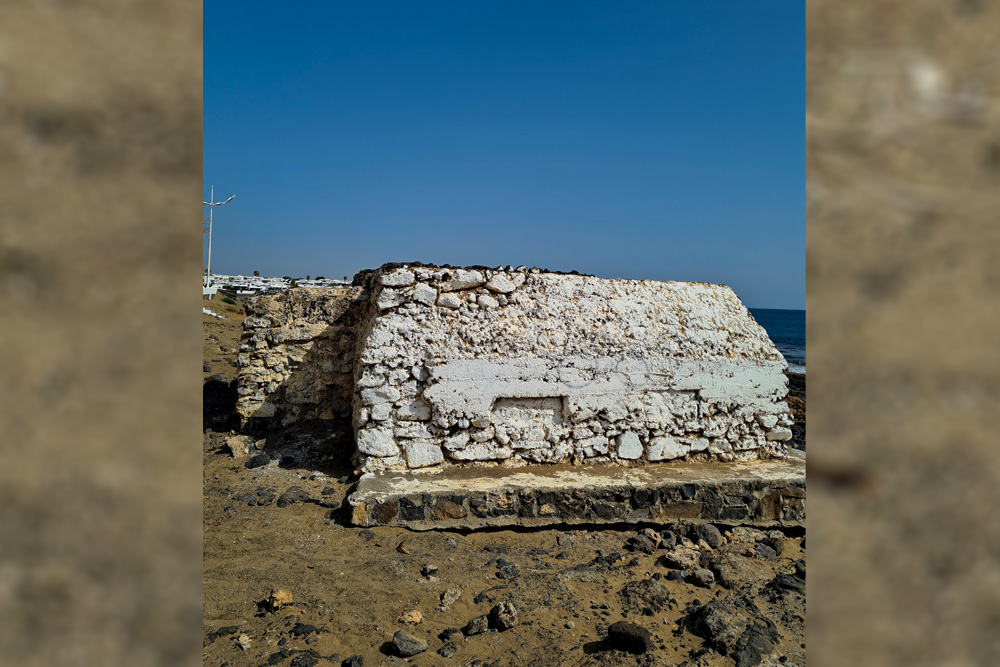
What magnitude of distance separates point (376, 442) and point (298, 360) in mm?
1806

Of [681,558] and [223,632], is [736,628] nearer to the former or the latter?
[681,558]

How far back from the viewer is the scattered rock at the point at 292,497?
4.36m

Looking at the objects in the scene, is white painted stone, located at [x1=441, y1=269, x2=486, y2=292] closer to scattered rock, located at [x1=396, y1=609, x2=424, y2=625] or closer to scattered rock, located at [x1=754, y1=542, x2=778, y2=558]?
scattered rock, located at [x1=396, y1=609, x2=424, y2=625]

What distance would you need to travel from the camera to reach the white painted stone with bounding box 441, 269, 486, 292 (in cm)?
467

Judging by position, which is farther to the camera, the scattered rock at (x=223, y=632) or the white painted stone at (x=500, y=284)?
the white painted stone at (x=500, y=284)

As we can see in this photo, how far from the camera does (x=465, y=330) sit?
4.54 m

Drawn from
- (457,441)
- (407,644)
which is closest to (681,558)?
(457,441)

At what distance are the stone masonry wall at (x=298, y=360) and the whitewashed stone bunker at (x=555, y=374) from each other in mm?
643

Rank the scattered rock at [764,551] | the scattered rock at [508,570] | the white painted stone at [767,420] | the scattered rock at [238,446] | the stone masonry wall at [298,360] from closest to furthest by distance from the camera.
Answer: the scattered rock at [508,570] < the scattered rock at [764,551] < the white painted stone at [767,420] < the scattered rock at [238,446] < the stone masonry wall at [298,360]

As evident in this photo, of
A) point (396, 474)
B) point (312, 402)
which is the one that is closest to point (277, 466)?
point (312, 402)

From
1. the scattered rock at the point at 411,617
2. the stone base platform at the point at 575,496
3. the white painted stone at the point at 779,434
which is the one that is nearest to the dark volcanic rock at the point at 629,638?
the scattered rock at the point at 411,617

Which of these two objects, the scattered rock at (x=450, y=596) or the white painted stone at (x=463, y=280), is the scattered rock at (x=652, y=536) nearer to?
the scattered rock at (x=450, y=596)
